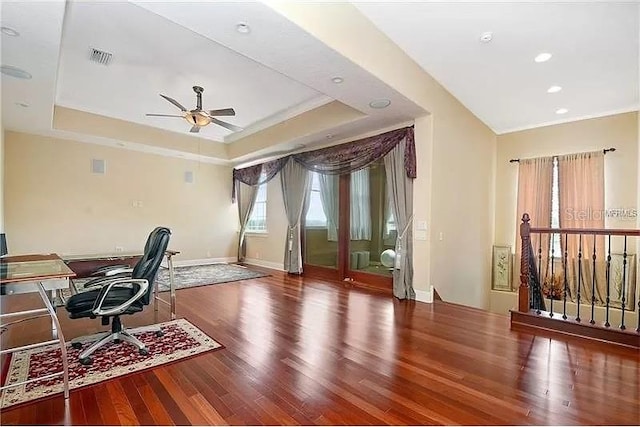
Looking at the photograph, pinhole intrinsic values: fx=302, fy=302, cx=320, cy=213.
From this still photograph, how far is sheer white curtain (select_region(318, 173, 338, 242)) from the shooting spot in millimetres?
6051

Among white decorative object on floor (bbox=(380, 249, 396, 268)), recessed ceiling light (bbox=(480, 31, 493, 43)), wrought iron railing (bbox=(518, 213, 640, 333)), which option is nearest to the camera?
recessed ceiling light (bbox=(480, 31, 493, 43))

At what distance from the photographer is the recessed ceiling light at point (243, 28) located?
8.07 feet

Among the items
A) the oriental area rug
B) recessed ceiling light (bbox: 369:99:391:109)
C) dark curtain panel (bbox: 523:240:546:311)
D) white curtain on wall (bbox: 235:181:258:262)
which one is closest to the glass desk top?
the oriental area rug

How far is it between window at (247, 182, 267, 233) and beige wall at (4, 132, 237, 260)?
2.45 ft

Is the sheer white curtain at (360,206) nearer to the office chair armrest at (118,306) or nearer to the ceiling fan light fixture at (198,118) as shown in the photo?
the ceiling fan light fixture at (198,118)

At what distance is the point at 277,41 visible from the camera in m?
2.68

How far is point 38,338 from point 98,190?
14.0 ft

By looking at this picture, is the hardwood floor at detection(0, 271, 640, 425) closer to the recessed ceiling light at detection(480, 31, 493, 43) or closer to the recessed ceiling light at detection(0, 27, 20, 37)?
the recessed ceiling light at detection(0, 27, 20, 37)

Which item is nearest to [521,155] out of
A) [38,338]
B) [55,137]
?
[38,338]

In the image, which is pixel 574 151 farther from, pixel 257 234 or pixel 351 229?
pixel 257 234

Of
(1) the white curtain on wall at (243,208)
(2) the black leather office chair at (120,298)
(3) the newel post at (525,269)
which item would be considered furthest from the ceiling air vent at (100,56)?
(3) the newel post at (525,269)

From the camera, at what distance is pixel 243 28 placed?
2506 millimetres

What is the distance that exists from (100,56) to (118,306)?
3.05 m

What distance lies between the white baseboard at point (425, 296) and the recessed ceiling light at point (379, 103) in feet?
8.90
